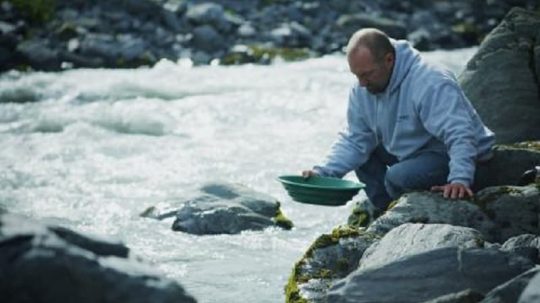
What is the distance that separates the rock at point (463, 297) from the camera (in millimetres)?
3934

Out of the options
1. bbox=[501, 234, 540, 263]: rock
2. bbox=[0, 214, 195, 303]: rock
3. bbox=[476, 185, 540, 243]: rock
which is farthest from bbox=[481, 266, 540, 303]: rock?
bbox=[476, 185, 540, 243]: rock

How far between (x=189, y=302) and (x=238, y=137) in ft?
29.9

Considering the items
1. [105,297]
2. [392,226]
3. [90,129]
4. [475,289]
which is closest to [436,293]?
[475,289]

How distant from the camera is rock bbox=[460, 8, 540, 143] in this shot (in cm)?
774

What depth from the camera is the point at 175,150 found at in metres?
11.6

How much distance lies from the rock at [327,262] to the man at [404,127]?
66 centimetres

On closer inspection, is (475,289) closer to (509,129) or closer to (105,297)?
(105,297)

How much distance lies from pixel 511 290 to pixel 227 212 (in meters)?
4.27

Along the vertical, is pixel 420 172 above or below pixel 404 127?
below

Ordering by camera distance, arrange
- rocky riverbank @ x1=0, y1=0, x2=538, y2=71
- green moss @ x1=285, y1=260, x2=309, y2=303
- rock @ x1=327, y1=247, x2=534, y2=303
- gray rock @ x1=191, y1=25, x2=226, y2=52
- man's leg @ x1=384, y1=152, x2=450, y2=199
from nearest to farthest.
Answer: rock @ x1=327, y1=247, x2=534, y2=303 < green moss @ x1=285, y1=260, x2=309, y2=303 < man's leg @ x1=384, y1=152, x2=450, y2=199 < rocky riverbank @ x1=0, y1=0, x2=538, y2=71 < gray rock @ x1=191, y1=25, x2=226, y2=52

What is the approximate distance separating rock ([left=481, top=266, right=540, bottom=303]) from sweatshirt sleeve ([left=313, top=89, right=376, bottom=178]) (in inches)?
110

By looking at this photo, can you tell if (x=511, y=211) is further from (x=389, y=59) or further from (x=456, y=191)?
(x=389, y=59)

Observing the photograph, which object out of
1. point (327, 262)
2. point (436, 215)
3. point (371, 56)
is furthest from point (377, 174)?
point (327, 262)

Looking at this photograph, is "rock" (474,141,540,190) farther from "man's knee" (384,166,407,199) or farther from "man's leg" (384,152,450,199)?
"man's knee" (384,166,407,199)
